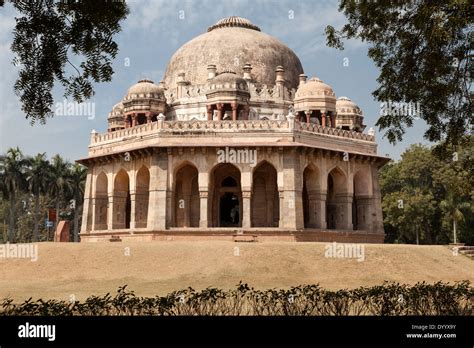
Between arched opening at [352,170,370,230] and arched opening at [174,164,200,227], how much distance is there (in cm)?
919

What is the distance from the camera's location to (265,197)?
30891 mm

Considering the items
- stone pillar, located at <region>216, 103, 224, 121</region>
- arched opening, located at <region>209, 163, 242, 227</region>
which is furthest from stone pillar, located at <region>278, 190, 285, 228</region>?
stone pillar, located at <region>216, 103, 224, 121</region>

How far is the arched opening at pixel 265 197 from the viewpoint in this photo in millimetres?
30469

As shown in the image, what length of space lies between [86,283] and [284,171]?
546 inches

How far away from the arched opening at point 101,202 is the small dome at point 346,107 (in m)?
15.2

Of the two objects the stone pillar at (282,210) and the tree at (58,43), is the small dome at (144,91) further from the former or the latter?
the tree at (58,43)

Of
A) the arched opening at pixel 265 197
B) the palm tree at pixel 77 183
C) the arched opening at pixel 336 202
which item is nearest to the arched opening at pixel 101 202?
the arched opening at pixel 265 197

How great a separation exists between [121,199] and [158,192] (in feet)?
16.1

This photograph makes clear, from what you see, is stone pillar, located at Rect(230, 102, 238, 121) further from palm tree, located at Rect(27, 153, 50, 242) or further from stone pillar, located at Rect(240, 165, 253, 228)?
palm tree, located at Rect(27, 153, 50, 242)

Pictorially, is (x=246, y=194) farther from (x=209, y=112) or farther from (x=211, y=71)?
(x=211, y=71)

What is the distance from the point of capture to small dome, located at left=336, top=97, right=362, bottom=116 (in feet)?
117
